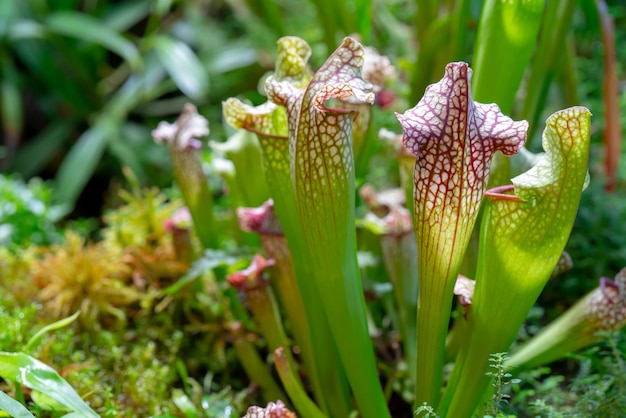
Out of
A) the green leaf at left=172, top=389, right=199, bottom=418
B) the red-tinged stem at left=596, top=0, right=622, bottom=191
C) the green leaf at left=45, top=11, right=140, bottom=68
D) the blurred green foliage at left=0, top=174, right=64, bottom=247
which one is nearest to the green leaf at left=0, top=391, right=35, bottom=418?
the green leaf at left=172, top=389, right=199, bottom=418

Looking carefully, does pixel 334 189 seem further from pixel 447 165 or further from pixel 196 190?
pixel 196 190

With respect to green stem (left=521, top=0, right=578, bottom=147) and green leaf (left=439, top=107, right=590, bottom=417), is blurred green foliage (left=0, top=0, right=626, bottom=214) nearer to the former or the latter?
green stem (left=521, top=0, right=578, bottom=147)

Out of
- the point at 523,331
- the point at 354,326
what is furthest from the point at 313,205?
the point at 523,331

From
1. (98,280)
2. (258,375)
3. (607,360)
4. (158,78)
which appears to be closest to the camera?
(607,360)

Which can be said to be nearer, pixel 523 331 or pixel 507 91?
pixel 507 91

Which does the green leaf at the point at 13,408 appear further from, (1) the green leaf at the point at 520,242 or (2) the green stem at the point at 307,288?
(1) the green leaf at the point at 520,242

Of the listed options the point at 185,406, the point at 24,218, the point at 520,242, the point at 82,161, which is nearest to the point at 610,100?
the point at 520,242

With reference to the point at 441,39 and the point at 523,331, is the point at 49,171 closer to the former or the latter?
the point at 441,39
